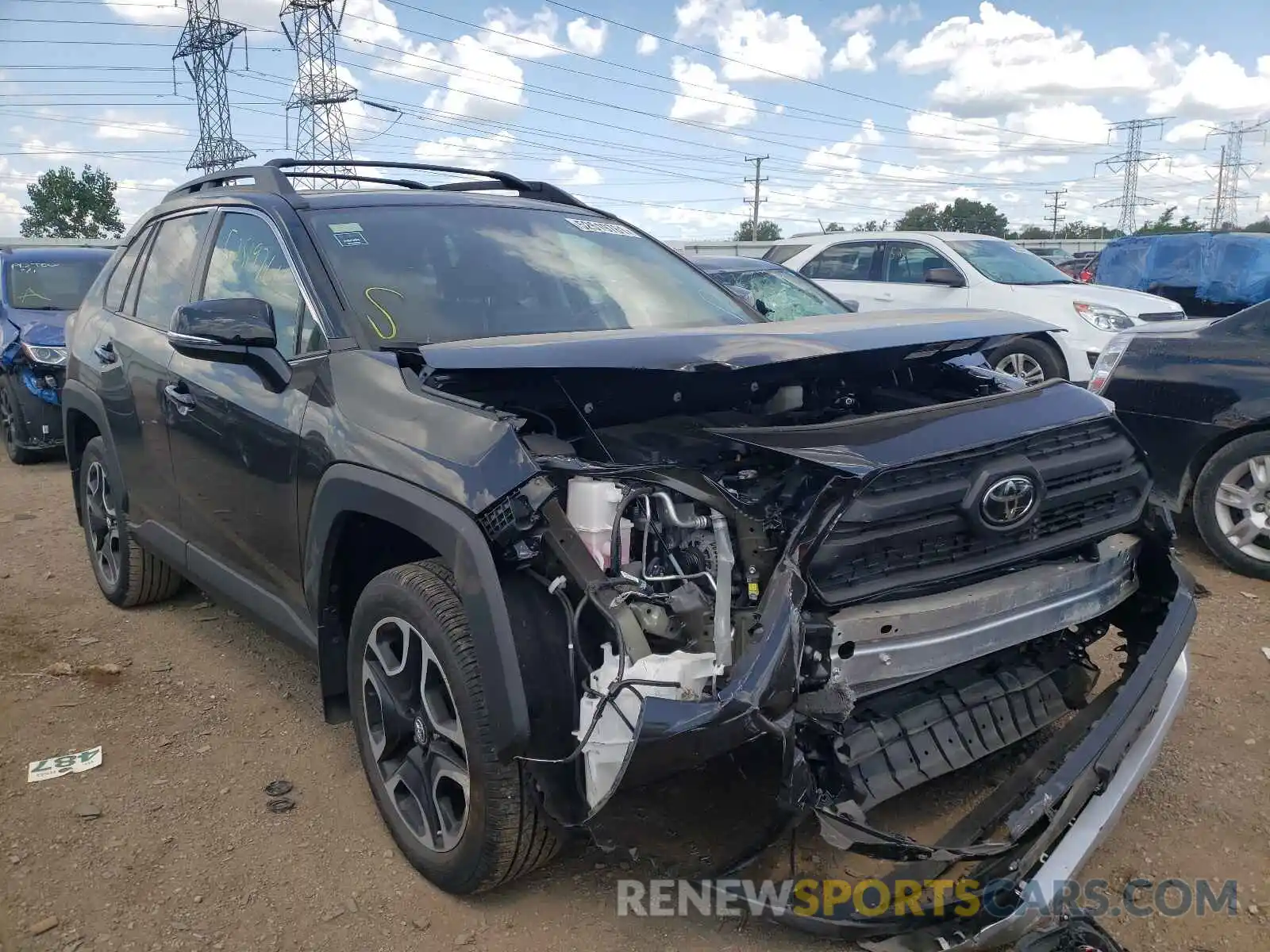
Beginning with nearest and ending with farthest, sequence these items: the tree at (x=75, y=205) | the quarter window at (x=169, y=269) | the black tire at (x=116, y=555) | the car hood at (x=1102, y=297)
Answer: the quarter window at (x=169, y=269)
the black tire at (x=116, y=555)
the car hood at (x=1102, y=297)
the tree at (x=75, y=205)

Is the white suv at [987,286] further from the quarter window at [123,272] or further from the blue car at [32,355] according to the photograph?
the blue car at [32,355]

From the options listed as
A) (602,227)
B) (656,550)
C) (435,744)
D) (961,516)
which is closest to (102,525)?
(602,227)

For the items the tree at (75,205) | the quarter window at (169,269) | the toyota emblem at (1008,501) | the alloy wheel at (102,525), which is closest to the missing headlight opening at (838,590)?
the toyota emblem at (1008,501)

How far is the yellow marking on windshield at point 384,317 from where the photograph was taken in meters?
3.06

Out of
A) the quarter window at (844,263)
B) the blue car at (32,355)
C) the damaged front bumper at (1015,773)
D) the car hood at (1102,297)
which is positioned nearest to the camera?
the damaged front bumper at (1015,773)

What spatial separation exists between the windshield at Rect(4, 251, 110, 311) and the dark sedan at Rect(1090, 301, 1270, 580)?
8803mm

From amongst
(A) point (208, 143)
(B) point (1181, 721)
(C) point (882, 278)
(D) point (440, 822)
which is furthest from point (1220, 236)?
(A) point (208, 143)

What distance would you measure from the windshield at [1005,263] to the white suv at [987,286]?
1 centimetres

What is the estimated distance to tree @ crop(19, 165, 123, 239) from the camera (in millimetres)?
43219

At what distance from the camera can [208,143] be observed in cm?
4038

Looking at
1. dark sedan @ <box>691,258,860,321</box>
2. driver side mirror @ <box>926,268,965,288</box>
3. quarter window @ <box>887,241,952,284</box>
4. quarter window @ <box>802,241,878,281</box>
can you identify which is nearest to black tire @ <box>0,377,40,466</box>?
dark sedan @ <box>691,258,860,321</box>

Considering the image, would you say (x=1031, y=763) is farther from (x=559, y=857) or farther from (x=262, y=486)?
(x=262, y=486)

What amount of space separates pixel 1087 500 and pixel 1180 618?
49cm

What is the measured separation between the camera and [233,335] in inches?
117
